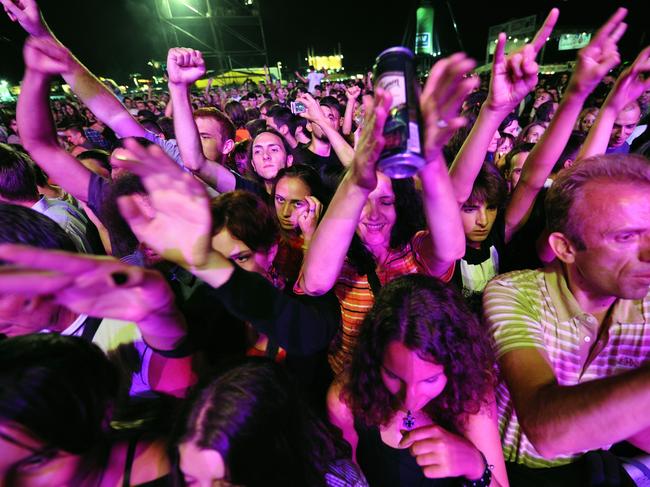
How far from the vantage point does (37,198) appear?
2402mm

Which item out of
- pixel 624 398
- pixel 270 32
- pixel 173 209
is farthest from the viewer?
pixel 270 32

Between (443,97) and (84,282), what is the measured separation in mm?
1092

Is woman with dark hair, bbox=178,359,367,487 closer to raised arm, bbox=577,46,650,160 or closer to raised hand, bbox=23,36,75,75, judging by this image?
raised hand, bbox=23,36,75,75

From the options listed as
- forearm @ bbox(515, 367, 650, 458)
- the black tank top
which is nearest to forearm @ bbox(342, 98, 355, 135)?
the black tank top

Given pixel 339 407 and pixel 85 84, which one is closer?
pixel 339 407

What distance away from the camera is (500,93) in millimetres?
1486

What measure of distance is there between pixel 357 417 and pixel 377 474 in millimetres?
238

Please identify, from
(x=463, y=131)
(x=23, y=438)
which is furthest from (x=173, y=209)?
(x=463, y=131)

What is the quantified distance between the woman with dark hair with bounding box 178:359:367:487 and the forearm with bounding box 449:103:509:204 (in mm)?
1236

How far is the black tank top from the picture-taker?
1221 mm

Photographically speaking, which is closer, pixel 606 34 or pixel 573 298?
pixel 573 298

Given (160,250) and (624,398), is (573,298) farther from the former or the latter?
(160,250)

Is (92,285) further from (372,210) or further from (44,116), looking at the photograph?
(44,116)

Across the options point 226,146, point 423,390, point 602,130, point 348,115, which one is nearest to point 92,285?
point 423,390
